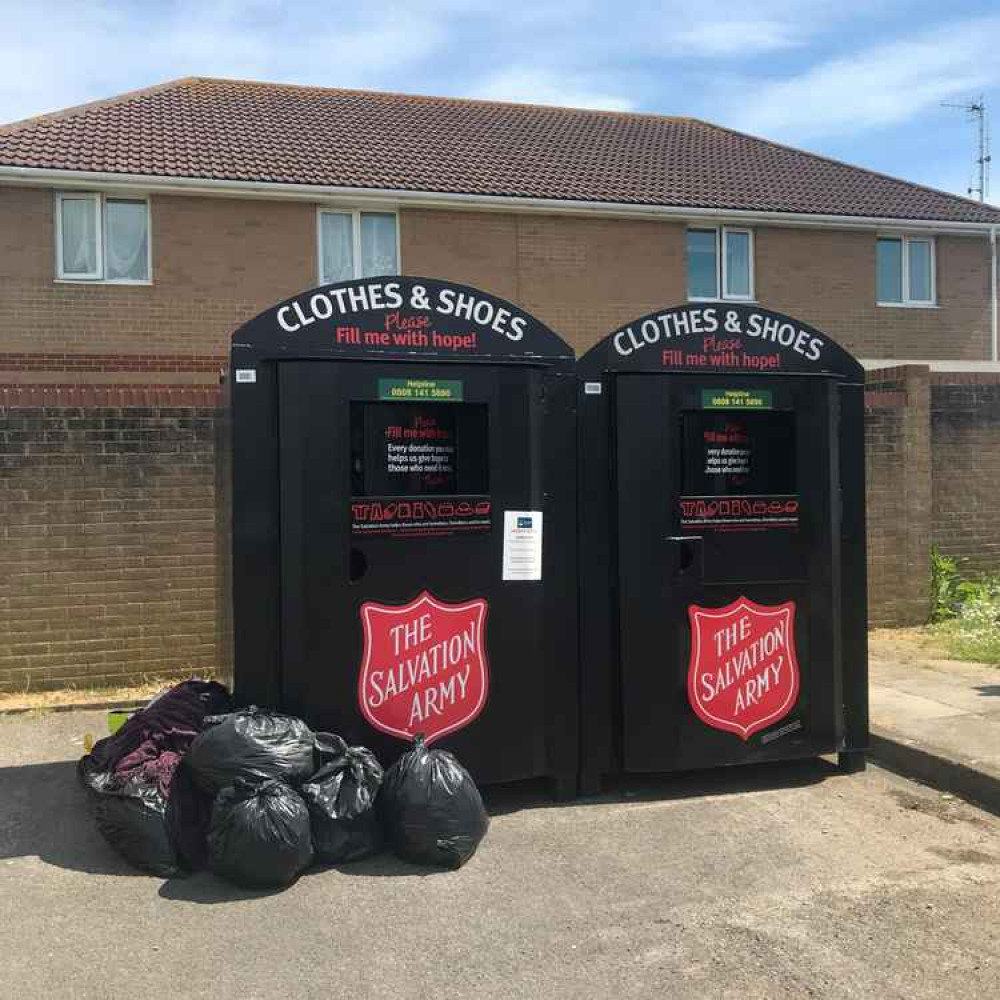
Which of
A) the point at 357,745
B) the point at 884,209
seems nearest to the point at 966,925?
the point at 357,745

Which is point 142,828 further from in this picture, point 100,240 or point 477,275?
point 477,275

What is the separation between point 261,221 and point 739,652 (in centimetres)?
1153

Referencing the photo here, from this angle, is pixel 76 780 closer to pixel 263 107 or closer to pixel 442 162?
pixel 442 162

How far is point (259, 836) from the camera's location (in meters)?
4.02

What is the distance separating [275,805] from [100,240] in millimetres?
11984

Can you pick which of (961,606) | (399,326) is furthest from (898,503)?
(399,326)

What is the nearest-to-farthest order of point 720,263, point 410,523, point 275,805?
point 275,805 < point 410,523 < point 720,263

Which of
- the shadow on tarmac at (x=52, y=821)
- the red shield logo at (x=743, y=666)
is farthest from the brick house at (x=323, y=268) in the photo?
the red shield logo at (x=743, y=666)

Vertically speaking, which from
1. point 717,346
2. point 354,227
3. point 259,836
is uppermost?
point 354,227

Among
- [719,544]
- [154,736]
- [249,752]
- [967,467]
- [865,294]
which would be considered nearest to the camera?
[249,752]

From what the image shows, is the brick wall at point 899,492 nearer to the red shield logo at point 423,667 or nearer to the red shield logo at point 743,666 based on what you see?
the red shield logo at point 743,666

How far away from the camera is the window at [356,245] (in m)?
15.2

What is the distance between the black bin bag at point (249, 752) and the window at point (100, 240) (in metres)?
11.3

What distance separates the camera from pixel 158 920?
3867mm
